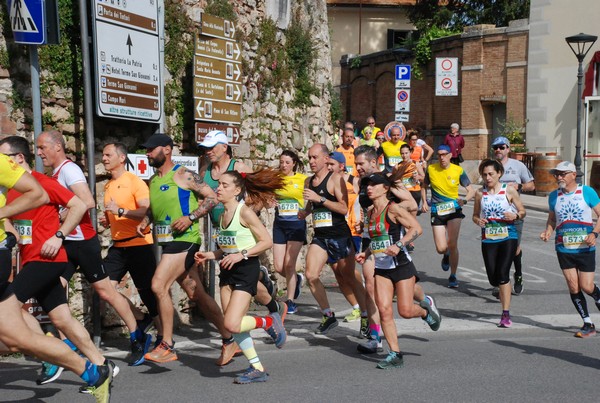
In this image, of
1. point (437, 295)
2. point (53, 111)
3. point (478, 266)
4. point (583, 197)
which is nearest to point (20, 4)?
point (53, 111)

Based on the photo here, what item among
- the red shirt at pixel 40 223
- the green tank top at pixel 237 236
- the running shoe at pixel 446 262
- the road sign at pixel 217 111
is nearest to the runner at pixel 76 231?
the red shirt at pixel 40 223

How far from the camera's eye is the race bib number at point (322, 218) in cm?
992

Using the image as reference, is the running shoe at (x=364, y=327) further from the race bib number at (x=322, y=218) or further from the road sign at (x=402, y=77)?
the road sign at (x=402, y=77)

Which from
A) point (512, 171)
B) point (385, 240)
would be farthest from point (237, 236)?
point (512, 171)

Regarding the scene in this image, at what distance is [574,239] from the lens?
970 cm

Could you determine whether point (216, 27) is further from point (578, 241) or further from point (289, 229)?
point (578, 241)

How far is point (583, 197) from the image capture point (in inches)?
384

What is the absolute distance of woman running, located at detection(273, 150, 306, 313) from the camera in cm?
1102

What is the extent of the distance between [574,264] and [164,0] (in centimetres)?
521

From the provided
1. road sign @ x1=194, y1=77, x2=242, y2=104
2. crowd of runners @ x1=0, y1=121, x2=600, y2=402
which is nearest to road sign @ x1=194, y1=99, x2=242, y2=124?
road sign @ x1=194, y1=77, x2=242, y2=104

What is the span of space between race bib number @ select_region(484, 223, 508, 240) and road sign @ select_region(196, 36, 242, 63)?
3.59 meters

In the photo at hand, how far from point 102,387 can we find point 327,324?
3.62 metres

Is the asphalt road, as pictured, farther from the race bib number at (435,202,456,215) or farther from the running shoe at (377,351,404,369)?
the race bib number at (435,202,456,215)

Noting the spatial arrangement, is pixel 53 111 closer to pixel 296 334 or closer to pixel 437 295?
pixel 296 334
